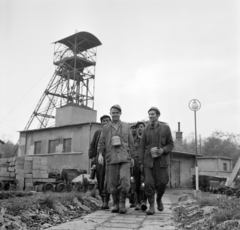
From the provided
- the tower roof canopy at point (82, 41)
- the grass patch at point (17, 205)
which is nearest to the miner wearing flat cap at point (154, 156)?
the grass patch at point (17, 205)

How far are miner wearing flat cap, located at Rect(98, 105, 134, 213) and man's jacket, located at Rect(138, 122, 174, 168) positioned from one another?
0.78 feet

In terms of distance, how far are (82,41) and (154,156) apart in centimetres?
2900

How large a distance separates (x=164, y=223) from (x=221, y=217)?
3.72ft

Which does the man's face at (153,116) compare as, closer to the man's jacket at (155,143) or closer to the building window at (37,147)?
the man's jacket at (155,143)

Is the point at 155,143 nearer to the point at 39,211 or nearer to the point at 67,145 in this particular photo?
the point at 39,211

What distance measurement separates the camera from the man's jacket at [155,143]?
19.0 feet

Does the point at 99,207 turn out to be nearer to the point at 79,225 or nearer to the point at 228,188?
the point at 79,225

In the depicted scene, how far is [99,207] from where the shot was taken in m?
6.67

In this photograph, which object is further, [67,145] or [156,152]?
[67,145]

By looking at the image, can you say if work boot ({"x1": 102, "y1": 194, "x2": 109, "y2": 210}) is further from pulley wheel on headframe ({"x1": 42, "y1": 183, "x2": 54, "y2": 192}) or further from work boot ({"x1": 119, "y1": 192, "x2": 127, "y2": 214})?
pulley wheel on headframe ({"x1": 42, "y1": 183, "x2": 54, "y2": 192})

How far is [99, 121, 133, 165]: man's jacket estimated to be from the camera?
5811 millimetres

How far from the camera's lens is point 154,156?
570cm

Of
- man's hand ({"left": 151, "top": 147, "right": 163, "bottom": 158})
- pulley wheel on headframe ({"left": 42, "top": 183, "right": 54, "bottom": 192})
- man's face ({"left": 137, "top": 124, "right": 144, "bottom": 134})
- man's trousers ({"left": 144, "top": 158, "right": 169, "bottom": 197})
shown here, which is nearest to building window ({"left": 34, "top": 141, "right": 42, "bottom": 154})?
pulley wheel on headframe ({"left": 42, "top": 183, "right": 54, "bottom": 192})

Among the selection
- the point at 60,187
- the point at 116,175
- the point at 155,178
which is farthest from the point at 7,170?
the point at 155,178
